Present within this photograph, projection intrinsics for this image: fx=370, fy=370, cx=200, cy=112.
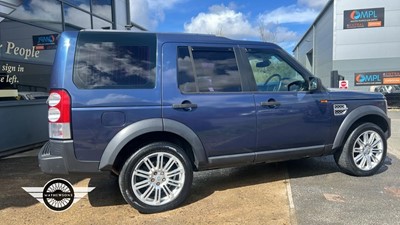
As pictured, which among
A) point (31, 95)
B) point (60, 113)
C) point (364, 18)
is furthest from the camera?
point (364, 18)

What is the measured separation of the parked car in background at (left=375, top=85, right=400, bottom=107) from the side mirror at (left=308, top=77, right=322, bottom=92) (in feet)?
51.3

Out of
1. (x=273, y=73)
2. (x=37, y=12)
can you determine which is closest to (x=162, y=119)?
(x=273, y=73)

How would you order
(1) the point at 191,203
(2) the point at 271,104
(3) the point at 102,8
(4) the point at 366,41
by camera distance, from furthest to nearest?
(4) the point at 366,41
(3) the point at 102,8
(2) the point at 271,104
(1) the point at 191,203

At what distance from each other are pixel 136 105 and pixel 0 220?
187cm

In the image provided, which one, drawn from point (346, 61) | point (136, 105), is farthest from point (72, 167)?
point (346, 61)

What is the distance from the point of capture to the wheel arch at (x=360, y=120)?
4.95 metres

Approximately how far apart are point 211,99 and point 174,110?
18.0 inches

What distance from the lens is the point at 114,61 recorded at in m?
3.90

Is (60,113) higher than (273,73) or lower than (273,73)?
lower

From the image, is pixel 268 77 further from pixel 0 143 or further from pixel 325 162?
pixel 0 143

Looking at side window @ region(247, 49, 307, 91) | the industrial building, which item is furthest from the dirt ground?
the industrial building

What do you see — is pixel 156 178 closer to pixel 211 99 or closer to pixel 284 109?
pixel 211 99

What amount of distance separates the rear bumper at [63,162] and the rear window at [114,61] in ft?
2.09

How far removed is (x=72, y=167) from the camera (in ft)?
12.4
